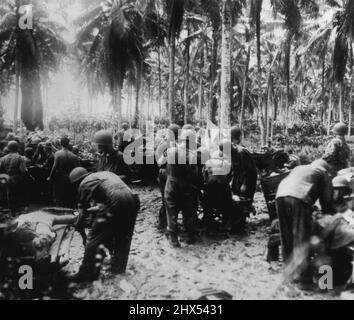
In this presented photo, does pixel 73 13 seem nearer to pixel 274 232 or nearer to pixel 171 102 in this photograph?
pixel 171 102

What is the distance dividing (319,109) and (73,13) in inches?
1136

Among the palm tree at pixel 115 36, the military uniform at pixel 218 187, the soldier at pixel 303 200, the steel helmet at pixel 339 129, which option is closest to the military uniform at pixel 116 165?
the military uniform at pixel 218 187

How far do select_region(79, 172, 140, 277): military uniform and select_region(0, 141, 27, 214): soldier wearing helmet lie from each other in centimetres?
457

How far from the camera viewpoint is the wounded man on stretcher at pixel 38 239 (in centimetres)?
486

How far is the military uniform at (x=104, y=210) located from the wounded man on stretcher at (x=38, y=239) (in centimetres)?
49

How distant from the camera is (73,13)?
22469mm

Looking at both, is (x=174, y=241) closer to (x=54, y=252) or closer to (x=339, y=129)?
(x=54, y=252)

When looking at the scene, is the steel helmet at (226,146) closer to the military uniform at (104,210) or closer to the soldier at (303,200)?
the soldier at (303,200)

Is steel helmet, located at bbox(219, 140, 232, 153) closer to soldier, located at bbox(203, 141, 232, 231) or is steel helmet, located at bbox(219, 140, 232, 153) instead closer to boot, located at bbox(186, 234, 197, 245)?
soldier, located at bbox(203, 141, 232, 231)

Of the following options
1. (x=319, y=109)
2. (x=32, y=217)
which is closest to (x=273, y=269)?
(x=32, y=217)

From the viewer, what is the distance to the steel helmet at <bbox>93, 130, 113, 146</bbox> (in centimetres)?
570

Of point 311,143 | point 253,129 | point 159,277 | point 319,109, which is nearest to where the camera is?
point 159,277

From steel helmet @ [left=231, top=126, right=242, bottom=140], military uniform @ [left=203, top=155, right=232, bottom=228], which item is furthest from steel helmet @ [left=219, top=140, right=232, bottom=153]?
steel helmet @ [left=231, top=126, right=242, bottom=140]
